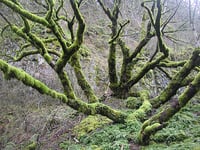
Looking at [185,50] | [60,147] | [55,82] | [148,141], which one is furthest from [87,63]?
[148,141]

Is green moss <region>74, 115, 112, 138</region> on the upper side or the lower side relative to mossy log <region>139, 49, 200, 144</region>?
lower

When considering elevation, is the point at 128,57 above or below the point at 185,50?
above

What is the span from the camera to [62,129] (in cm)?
1016

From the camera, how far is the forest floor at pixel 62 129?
7125 mm

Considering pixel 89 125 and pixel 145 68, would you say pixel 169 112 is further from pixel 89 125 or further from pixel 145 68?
pixel 145 68

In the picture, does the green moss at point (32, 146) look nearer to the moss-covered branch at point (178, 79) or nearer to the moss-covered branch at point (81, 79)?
the moss-covered branch at point (81, 79)

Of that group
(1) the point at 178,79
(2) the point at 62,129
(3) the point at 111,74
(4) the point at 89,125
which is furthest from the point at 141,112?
(3) the point at 111,74

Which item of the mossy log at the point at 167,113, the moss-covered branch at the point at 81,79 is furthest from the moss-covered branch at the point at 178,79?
the moss-covered branch at the point at 81,79

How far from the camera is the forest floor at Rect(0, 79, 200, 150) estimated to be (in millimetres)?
7125

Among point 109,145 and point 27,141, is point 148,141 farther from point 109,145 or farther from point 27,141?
point 27,141

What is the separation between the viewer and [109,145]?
23.7 ft

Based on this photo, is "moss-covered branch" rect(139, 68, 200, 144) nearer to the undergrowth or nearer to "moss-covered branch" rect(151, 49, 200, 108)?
the undergrowth

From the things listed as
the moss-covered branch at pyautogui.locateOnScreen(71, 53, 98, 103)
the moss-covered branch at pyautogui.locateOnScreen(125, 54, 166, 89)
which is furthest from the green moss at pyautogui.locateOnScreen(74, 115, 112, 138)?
the moss-covered branch at pyautogui.locateOnScreen(125, 54, 166, 89)

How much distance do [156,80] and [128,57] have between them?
514 cm
